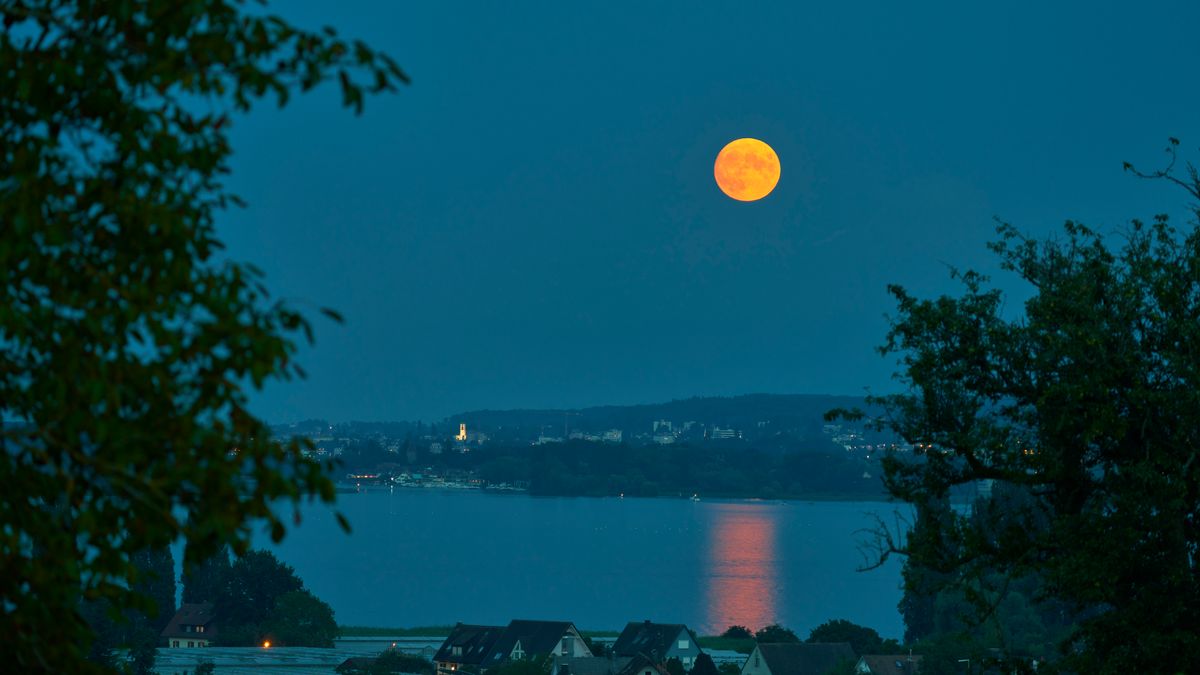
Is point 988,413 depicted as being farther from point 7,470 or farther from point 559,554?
point 559,554

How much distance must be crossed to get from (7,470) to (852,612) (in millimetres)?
79829

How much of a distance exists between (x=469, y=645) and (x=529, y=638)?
2.23 metres

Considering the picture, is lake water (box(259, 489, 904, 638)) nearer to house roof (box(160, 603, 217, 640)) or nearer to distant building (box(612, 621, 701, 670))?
house roof (box(160, 603, 217, 640))

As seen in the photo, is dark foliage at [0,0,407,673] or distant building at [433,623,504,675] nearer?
dark foliage at [0,0,407,673]

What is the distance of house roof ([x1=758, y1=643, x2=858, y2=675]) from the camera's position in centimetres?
4525

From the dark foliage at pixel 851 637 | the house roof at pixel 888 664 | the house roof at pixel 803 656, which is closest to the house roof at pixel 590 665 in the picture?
the house roof at pixel 803 656

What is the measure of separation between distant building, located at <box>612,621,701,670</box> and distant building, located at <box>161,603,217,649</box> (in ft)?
57.3

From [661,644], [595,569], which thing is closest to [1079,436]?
[661,644]

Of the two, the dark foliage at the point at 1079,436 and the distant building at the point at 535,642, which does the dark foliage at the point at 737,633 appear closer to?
the distant building at the point at 535,642

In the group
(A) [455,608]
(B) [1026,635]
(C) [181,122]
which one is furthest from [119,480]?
(A) [455,608]

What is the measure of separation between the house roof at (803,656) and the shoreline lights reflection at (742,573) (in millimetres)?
19657

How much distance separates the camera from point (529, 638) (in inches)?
2021

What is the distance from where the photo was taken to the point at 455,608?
80250 millimetres

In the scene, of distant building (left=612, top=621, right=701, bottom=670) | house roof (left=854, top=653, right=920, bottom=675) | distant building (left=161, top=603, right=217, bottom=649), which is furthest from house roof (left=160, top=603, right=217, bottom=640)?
house roof (left=854, top=653, right=920, bottom=675)
